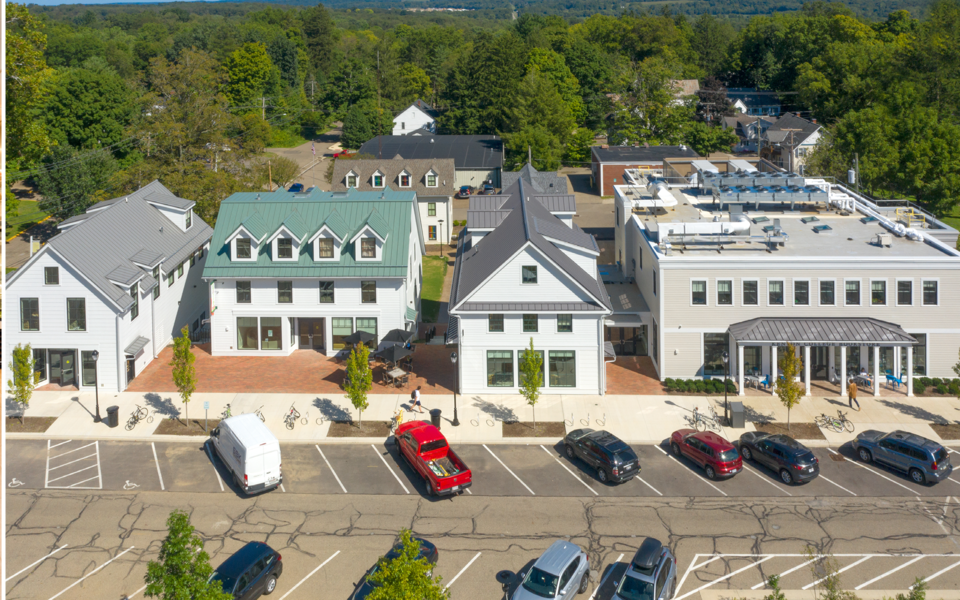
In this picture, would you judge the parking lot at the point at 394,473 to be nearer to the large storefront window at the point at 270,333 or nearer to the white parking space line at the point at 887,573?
the white parking space line at the point at 887,573

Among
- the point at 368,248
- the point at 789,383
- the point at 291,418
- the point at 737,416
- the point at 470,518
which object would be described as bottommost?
the point at 470,518

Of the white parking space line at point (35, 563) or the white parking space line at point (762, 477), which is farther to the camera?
the white parking space line at point (762, 477)

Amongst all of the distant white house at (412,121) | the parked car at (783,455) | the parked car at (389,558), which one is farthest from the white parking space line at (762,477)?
the distant white house at (412,121)

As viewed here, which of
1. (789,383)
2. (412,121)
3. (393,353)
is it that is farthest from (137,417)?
(412,121)

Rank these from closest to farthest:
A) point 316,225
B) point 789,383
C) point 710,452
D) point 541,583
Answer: point 541,583 → point 710,452 → point 789,383 → point 316,225

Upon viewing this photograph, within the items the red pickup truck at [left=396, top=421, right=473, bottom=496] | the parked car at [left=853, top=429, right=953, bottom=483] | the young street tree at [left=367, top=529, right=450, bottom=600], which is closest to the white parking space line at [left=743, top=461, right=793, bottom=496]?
the parked car at [left=853, top=429, right=953, bottom=483]

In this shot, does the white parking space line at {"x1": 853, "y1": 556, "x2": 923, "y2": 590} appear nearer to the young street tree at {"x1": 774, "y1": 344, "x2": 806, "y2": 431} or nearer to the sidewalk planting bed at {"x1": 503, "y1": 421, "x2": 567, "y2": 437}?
the young street tree at {"x1": 774, "y1": 344, "x2": 806, "y2": 431}

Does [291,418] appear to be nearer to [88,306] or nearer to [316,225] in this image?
[88,306]
